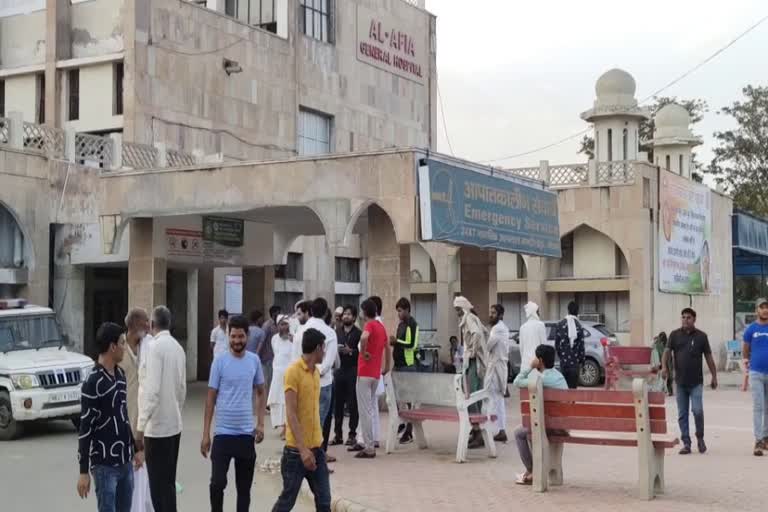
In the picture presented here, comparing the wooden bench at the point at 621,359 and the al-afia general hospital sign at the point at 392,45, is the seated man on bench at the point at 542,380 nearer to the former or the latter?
the wooden bench at the point at 621,359

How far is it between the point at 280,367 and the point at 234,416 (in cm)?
686

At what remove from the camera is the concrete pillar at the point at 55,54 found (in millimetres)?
30016

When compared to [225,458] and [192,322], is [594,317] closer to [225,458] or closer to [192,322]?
[192,322]

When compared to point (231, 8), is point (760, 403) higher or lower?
lower

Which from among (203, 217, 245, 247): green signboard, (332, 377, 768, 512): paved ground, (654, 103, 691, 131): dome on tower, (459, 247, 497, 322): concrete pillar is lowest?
(332, 377, 768, 512): paved ground

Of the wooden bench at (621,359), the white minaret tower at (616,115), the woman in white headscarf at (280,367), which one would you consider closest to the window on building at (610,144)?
the white minaret tower at (616,115)

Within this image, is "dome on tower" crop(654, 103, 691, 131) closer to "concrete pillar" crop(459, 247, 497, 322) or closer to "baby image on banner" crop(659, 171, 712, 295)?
"baby image on banner" crop(659, 171, 712, 295)

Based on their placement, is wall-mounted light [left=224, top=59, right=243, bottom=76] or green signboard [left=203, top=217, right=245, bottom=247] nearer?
green signboard [left=203, top=217, right=245, bottom=247]

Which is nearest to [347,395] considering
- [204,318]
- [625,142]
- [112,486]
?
[112,486]

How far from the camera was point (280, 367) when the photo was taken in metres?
15.0

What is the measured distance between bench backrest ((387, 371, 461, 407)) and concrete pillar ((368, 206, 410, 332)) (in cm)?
440

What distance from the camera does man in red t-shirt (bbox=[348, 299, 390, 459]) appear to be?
12.7 meters

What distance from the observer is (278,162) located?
18094mm

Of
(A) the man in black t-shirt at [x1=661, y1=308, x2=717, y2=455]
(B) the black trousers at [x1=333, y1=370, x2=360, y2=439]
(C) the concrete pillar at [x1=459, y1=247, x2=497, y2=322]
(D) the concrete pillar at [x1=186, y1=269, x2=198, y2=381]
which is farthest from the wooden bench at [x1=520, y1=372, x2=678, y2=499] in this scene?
(D) the concrete pillar at [x1=186, y1=269, x2=198, y2=381]
